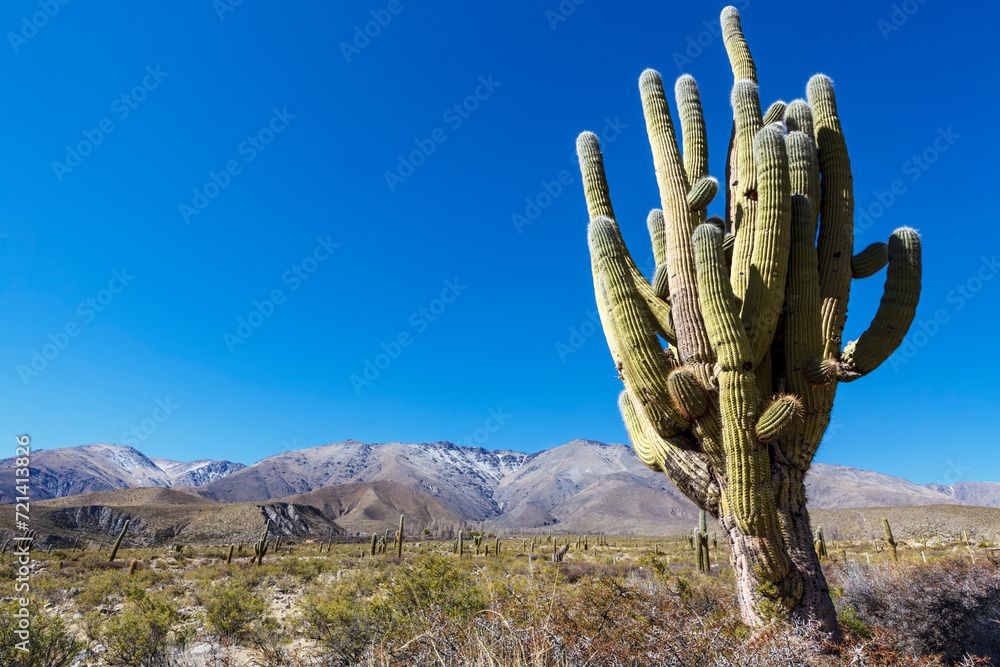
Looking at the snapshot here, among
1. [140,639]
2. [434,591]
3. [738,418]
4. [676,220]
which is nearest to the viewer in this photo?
[738,418]

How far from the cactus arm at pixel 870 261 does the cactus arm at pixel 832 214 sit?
209 millimetres

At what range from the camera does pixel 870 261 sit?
648 centimetres

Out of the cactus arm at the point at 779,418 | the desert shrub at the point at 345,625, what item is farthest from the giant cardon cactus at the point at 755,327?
the desert shrub at the point at 345,625

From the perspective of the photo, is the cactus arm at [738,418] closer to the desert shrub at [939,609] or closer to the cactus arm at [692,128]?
the desert shrub at [939,609]

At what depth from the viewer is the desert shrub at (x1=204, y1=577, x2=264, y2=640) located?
7691 millimetres

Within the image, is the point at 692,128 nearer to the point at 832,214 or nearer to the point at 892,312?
the point at 832,214

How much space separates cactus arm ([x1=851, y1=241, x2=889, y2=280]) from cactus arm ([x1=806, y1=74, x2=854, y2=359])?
0.68ft

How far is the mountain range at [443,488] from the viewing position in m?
103

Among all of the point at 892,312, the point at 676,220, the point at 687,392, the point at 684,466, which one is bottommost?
the point at 684,466

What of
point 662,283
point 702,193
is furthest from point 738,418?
point 702,193

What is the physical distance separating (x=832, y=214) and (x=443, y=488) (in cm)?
16496

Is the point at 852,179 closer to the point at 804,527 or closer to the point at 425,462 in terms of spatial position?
the point at 804,527

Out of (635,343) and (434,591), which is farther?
(434,591)

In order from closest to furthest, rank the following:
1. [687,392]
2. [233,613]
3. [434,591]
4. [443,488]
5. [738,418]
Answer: [738,418] → [687,392] → [434,591] → [233,613] → [443,488]
